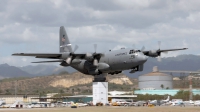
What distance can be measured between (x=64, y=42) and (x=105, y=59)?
68.6ft

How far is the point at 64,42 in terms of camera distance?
397 ft

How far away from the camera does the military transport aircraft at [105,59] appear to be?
99062mm

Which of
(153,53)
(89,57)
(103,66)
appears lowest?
(103,66)

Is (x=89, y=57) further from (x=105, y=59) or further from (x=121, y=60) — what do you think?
(x=121, y=60)

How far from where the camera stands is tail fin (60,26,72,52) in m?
120

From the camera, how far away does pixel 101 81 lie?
122m

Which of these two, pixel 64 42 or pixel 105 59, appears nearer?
pixel 105 59

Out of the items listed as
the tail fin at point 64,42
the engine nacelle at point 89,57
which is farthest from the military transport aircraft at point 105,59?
the tail fin at point 64,42

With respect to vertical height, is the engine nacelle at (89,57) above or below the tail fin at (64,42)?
below

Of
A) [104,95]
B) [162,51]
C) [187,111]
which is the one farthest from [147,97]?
[187,111]

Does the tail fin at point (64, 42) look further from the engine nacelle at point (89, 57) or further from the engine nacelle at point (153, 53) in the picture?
the engine nacelle at point (153, 53)

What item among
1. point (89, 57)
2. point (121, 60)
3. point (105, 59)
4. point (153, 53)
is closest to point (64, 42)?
point (89, 57)

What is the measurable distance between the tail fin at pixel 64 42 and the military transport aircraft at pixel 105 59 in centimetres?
953

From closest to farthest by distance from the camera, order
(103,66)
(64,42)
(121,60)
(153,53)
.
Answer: (121,60) < (103,66) < (153,53) < (64,42)
